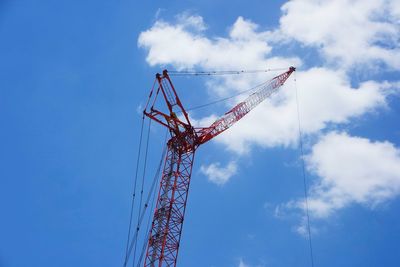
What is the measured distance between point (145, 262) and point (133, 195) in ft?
28.0

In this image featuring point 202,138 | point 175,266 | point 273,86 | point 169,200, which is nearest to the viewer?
point 175,266

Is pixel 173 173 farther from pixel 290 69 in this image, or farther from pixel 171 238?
pixel 290 69

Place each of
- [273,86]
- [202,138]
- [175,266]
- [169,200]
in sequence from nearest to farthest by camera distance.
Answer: [175,266], [169,200], [202,138], [273,86]

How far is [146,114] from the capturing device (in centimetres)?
5734

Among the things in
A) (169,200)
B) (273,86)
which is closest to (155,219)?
(169,200)

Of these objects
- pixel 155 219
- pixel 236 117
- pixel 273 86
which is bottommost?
pixel 155 219

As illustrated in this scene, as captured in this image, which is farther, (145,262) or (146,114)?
(146,114)

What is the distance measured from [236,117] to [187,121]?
309 inches

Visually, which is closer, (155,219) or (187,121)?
(155,219)

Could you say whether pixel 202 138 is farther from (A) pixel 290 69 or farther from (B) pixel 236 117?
(A) pixel 290 69

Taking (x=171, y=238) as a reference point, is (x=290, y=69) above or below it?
above

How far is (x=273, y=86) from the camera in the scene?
69.2 metres

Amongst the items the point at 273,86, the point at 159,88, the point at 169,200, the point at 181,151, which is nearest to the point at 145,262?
the point at 169,200

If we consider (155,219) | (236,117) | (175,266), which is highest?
(236,117)
